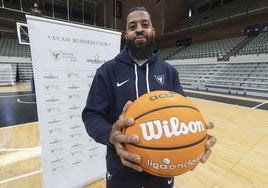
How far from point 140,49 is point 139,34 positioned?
0.25 feet

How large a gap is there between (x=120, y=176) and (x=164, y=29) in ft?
44.7

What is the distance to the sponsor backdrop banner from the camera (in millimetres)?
1265

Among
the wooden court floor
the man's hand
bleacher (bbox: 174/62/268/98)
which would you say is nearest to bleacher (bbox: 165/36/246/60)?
bleacher (bbox: 174/62/268/98)

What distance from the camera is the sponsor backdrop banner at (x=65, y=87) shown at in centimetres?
126

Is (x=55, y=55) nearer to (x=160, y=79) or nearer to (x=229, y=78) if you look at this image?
(x=160, y=79)

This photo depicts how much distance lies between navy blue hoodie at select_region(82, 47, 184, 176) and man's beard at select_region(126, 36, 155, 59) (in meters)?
0.03

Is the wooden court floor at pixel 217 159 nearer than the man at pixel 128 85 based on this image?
No

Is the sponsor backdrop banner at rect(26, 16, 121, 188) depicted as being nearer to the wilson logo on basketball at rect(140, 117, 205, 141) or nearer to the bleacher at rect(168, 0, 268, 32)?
the wilson logo on basketball at rect(140, 117, 205, 141)

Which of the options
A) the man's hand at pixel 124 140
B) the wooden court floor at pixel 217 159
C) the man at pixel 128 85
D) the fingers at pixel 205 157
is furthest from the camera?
the wooden court floor at pixel 217 159

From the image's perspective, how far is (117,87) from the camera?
2.76 ft

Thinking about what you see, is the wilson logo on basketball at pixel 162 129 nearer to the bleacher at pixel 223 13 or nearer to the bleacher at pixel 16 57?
the bleacher at pixel 223 13

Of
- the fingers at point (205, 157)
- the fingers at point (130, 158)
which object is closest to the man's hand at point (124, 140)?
the fingers at point (130, 158)

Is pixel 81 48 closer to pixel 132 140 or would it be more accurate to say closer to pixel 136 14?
pixel 136 14

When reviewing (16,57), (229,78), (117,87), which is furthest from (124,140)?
(16,57)
